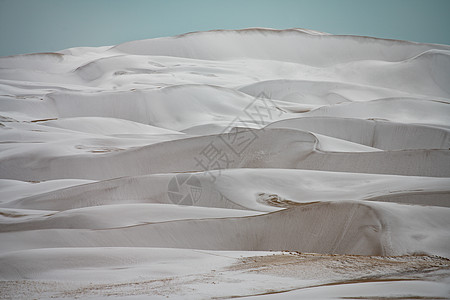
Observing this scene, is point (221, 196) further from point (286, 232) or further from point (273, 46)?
point (273, 46)

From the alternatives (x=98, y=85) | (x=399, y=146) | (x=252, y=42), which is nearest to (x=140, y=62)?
(x=98, y=85)

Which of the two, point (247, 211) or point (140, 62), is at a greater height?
point (140, 62)

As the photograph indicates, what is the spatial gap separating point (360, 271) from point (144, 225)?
37cm

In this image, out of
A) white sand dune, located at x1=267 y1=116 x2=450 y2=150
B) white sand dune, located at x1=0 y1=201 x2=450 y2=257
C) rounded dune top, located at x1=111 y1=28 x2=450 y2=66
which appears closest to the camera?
white sand dune, located at x1=0 y1=201 x2=450 y2=257

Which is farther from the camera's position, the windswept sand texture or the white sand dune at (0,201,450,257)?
the white sand dune at (0,201,450,257)

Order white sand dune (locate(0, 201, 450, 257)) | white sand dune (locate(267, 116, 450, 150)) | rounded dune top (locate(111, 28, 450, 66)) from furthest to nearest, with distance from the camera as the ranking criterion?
rounded dune top (locate(111, 28, 450, 66)) → white sand dune (locate(267, 116, 450, 150)) → white sand dune (locate(0, 201, 450, 257))

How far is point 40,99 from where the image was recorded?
2.31 m

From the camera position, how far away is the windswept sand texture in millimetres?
575

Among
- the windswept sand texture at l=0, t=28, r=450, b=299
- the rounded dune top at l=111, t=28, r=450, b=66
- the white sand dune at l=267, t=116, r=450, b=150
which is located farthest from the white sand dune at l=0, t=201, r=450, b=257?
the rounded dune top at l=111, t=28, r=450, b=66

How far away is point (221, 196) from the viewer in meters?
1.02

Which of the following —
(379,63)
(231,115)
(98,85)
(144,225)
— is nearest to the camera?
(144,225)

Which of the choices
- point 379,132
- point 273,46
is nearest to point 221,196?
point 379,132

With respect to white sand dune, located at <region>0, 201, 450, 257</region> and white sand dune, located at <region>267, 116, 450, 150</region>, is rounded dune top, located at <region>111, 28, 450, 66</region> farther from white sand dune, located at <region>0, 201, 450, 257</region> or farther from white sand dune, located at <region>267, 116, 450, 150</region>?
white sand dune, located at <region>0, 201, 450, 257</region>

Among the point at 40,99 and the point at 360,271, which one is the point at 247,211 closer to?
the point at 360,271
